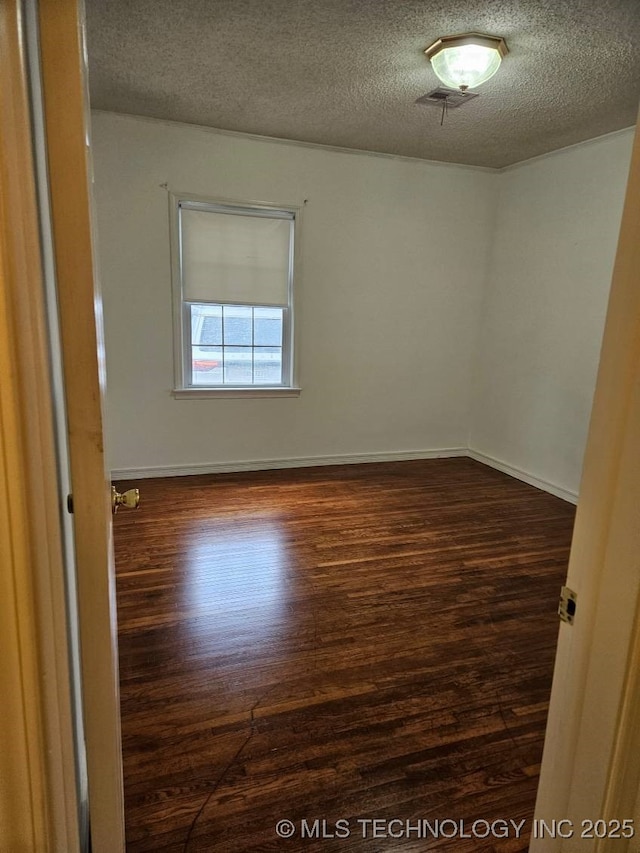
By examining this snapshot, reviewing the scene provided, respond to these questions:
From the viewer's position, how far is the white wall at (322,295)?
395 cm

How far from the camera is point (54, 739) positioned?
847 mm

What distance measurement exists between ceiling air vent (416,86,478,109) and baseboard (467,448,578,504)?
2.94 m

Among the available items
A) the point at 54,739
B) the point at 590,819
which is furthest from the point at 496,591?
the point at 54,739

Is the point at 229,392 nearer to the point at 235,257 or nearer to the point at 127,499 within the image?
the point at 235,257

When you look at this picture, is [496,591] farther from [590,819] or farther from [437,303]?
[437,303]

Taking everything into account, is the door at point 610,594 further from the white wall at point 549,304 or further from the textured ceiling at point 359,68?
the white wall at point 549,304

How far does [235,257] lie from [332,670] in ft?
11.0

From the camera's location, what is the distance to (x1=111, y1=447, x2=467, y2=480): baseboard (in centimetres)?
439

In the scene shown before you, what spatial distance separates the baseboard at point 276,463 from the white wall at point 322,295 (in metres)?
0.05

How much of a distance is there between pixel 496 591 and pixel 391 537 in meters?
0.81

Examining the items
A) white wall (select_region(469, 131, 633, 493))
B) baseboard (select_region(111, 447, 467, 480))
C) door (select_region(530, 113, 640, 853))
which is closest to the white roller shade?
baseboard (select_region(111, 447, 467, 480))

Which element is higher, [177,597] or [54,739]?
[54,739]

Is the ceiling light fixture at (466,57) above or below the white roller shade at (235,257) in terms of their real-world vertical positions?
above

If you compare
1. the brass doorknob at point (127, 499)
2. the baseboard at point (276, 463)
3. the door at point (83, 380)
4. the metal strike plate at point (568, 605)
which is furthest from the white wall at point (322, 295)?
the metal strike plate at point (568, 605)
